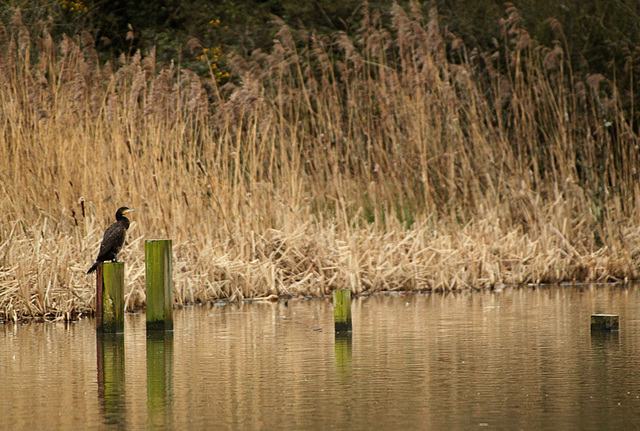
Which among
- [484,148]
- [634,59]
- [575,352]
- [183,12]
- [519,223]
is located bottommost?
[575,352]

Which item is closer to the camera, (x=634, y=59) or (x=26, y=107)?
(x=26, y=107)

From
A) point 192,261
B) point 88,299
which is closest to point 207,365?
point 88,299

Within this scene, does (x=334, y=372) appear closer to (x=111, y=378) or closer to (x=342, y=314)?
(x=111, y=378)

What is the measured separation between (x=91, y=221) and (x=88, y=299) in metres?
0.95

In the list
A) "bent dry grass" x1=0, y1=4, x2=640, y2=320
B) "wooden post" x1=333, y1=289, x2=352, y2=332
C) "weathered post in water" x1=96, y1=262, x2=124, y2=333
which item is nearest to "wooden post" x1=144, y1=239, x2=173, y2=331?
"weathered post in water" x1=96, y1=262, x2=124, y2=333

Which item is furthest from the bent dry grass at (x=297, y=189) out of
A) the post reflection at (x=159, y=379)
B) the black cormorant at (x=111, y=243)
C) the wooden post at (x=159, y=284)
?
the post reflection at (x=159, y=379)

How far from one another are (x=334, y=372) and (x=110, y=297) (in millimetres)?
2256

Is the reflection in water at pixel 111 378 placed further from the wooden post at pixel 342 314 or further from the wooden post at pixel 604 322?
the wooden post at pixel 604 322

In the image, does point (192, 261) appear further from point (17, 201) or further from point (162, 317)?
point (162, 317)

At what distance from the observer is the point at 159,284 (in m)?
7.94

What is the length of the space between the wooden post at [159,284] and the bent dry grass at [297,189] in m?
1.47

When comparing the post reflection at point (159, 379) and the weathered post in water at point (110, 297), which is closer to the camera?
the post reflection at point (159, 379)

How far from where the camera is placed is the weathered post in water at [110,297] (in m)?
7.99

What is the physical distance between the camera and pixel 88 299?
31.2 ft
